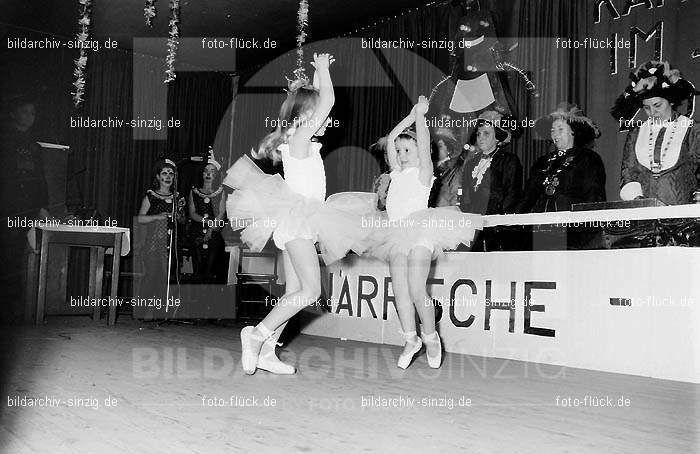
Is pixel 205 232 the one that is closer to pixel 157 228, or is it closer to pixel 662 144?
pixel 157 228

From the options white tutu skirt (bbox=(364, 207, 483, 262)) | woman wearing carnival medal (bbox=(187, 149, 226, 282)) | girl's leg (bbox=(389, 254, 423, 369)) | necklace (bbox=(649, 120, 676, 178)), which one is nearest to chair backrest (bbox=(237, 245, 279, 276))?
woman wearing carnival medal (bbox=(187, 149, 226, 282))

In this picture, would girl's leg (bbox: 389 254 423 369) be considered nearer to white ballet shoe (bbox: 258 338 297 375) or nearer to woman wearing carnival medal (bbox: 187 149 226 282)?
white ballet shoe (bbox: 258 338 297 375)

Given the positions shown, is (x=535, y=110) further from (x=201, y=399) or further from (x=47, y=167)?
(x=47, y=167)

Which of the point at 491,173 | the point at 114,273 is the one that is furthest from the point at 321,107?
the point at 114,273

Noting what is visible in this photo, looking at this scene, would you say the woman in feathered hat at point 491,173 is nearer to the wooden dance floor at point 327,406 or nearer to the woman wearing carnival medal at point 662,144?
the woman wearing carnival medal at point 662,144

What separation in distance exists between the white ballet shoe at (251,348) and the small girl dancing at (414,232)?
2.95 ft

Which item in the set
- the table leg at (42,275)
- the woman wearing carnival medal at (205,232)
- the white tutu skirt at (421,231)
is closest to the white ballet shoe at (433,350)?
the white tutu skirt at (421,231)

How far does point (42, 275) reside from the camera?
5.75 metres

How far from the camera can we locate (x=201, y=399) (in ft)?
8.37

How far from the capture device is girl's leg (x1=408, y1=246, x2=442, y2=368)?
3615 millimetres

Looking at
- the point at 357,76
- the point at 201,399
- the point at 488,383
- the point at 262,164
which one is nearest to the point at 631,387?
the point at 488,383

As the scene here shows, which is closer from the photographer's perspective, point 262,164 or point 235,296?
point 235,296

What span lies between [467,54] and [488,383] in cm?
460

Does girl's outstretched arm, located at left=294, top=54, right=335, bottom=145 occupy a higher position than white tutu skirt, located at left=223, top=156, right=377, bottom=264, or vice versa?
girl's outstretched arm, located at left=294, top=54, right=335, bottom=145
